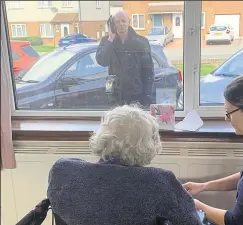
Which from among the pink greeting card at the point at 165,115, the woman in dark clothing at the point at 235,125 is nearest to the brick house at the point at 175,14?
the pink greeting card at the point at 165,115

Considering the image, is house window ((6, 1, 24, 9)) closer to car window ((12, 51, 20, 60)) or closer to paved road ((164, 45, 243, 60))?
car window ((12, 51, 20, 60))

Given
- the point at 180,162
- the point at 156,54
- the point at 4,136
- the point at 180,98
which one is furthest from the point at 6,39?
the point at 180,162

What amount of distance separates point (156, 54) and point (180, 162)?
2.12 feet

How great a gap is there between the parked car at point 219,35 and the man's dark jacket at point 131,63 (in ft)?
1.15

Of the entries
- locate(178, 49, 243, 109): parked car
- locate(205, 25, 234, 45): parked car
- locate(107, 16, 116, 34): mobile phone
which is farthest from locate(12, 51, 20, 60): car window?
locate(205, 25, 234, 45): parked car

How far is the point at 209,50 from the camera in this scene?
2.07m

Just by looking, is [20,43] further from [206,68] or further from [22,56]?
[206,68]

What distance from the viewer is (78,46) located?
2.18 metres

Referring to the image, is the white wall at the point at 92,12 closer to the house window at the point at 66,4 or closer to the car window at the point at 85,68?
the house window at the point at 66,4

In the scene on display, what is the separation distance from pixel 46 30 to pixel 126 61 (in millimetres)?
514

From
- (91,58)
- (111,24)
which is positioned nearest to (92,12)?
(111,24)

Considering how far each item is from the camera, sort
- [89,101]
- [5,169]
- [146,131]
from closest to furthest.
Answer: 1. [146,131]
2. [5,169]
3. [89,101]

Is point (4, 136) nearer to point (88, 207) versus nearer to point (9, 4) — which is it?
point (9, 4)

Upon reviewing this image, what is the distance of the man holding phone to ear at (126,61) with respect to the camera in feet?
6.89
